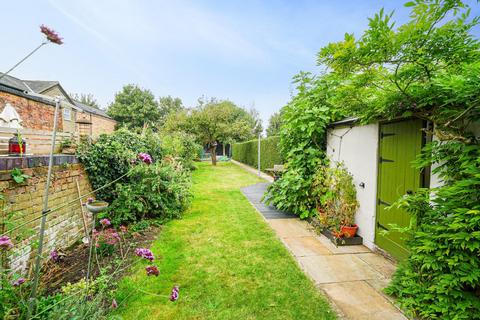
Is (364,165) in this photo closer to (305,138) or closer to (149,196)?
(305,138)

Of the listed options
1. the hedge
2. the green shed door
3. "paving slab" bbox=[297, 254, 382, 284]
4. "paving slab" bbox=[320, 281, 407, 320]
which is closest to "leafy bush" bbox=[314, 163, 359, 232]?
the green shed door

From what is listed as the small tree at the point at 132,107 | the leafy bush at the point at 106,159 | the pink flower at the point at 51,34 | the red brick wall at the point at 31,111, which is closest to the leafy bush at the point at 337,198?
the leafy bush at the point at 106,159

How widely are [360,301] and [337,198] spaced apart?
227cm

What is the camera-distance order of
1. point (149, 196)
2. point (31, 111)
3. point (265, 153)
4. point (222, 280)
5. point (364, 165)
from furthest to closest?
1. point (265, 153)
2. point (31, 111)
3. point (149, 196)
4. point (364, 165)
5. point (222, 280)

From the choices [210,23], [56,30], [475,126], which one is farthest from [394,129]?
[210,23]

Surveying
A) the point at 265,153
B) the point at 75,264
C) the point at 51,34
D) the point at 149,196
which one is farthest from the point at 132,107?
the point at 51,34

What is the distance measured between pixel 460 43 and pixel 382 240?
2.91 m

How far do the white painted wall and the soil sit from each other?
159 inches

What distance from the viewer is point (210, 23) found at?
8.70 meters

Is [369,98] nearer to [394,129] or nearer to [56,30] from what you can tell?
[394,129]

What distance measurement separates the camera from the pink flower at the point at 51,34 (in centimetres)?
135

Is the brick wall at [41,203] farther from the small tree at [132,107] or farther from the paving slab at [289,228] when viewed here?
the small tree at [132,107]

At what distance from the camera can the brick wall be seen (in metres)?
2.59

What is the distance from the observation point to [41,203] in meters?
3.14
